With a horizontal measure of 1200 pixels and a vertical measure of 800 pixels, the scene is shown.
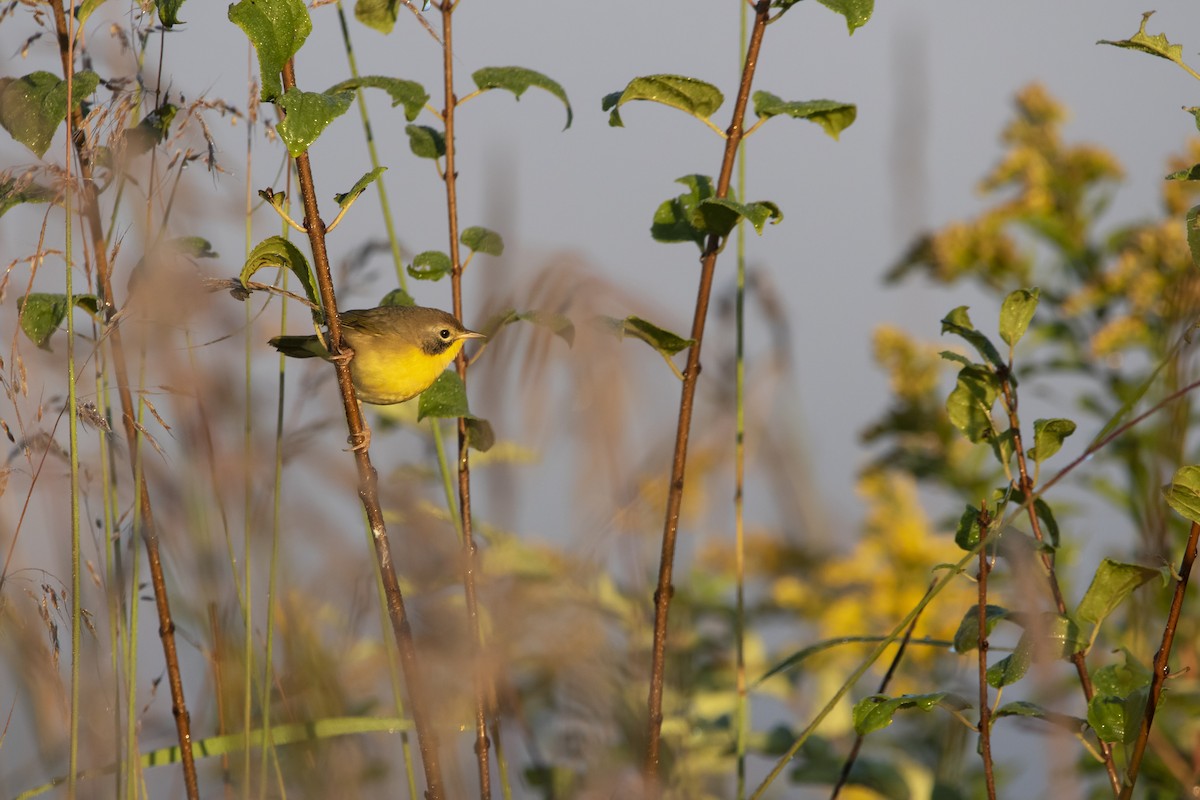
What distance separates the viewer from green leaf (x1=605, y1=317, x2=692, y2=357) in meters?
1.04

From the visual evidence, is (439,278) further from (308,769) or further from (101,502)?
(308,769)

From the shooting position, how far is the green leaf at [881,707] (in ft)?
3.09

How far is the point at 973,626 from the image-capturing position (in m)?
1.08

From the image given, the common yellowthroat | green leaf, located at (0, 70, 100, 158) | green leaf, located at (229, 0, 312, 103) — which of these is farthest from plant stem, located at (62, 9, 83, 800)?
the common yellowthroat

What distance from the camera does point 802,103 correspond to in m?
1.07

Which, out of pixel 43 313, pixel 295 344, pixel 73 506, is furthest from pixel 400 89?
pixel 73 506

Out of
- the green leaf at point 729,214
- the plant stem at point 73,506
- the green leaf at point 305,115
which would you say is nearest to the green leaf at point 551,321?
the green leaf at point 729,214

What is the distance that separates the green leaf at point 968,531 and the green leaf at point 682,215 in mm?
375

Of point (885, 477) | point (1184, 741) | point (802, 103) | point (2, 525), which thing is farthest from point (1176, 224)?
point (2, 525)

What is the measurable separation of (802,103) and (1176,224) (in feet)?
6.51

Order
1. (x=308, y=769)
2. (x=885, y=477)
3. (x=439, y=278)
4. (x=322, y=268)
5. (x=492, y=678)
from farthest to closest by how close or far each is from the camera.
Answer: (x=885, y=477) < (x=439, y=278) < (x=308, y=769) < (x=492, y=678) < (x=322, y=268)

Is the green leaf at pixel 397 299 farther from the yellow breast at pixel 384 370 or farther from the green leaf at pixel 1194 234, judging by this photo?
the green leaf at pixel 1194 234

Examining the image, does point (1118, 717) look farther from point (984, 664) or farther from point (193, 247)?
point (193, 247)

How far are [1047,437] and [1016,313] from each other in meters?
0.13
